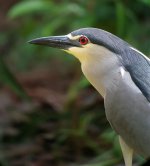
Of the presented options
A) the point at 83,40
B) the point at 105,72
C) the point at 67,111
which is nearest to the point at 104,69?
the point at 105,72

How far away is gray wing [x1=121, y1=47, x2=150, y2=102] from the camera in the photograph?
2.27 m

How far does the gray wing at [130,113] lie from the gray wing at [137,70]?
1cm

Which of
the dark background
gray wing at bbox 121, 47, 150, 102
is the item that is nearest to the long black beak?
gray wing at bbox 121, 47, 150, 102

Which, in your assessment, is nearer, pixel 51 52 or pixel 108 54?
pixel 108 54

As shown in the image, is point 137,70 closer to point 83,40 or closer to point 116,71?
point 116,71

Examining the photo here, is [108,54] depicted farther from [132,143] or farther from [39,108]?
[39,108]

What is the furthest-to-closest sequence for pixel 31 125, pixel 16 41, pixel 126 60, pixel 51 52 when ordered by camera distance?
pixel 16 41 < pixel 51 52 < pixel 31 125 < pixel 126 60

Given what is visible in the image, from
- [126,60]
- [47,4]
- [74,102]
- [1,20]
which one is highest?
[126,60]

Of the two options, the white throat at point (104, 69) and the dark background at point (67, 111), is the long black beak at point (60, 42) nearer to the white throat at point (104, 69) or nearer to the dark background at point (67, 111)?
the white throat at point (104, 69)

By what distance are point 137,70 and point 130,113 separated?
0.49 ft

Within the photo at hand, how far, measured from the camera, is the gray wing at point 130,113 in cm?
228

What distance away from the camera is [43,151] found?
3.63 meters

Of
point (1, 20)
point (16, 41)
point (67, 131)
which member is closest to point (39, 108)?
point (67, 131)

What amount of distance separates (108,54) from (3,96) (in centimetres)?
176
